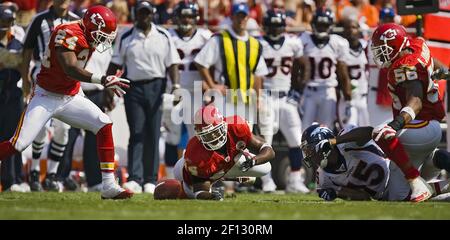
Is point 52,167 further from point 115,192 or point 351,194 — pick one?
point 351,194

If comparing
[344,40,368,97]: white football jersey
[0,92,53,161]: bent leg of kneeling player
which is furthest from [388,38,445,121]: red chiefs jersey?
[344,40,368,97]: white football jersey

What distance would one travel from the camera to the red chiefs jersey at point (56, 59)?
934cm

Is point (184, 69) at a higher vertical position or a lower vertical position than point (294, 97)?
higher

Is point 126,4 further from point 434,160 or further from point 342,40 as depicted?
point 434,160

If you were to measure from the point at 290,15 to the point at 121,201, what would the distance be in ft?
26.1

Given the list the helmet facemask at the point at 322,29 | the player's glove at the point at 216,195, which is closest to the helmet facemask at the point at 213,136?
the player's glove at the point at 216,195

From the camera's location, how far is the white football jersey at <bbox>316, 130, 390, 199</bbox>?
31.3 feet

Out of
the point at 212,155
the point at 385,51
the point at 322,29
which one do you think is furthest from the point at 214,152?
the point at 322,29

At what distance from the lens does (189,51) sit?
13.3 m

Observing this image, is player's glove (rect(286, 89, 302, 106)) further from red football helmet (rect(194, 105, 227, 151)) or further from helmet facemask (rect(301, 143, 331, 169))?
red football helmet (rect(194, 105, 227, 151))

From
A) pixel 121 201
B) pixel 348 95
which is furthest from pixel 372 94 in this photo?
pixel 121 201

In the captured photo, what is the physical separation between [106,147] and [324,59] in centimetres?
464

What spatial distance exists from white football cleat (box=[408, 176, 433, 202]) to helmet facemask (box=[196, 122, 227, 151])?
171cm

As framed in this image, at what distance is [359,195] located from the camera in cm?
950
